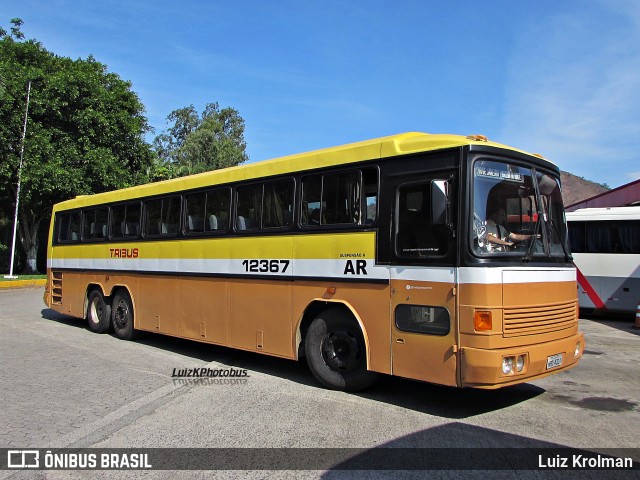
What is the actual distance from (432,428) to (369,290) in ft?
5.39

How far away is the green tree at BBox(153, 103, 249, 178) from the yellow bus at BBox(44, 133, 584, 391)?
84.0ft

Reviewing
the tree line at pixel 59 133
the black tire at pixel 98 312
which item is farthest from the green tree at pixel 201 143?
the black tire at pixel 98 312

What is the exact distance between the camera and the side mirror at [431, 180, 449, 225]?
512 cm

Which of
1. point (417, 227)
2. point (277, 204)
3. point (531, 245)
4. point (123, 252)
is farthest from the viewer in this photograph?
point (123, 252)

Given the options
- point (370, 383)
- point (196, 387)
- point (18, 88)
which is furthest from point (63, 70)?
point (370, 383)

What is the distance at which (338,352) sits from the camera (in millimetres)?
6219

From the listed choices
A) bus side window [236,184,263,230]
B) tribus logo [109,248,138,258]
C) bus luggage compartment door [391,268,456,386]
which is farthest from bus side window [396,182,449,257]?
tribus logo [109,248,138,258]

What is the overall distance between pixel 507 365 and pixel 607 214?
10800 mm

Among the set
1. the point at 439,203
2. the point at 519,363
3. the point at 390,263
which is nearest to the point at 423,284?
the point at 390,263

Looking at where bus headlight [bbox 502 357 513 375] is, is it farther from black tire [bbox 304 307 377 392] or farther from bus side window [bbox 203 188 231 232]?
bus side window [bbox 203 188 231 232]

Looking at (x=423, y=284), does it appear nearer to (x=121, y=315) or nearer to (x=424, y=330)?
(x=424, y=330)

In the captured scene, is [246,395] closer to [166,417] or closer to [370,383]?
[166,417]

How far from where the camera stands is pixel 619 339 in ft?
35.0

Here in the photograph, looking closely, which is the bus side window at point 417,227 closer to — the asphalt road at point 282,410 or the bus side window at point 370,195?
the bus side window at point 370,195
